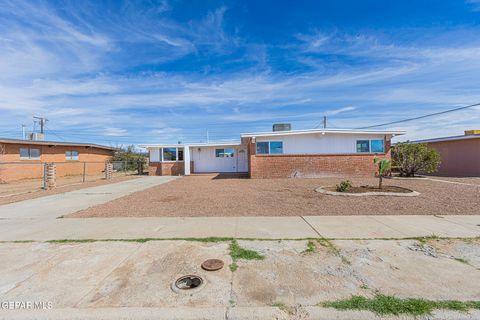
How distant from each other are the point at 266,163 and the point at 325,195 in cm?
708

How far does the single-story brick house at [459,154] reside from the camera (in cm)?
1594

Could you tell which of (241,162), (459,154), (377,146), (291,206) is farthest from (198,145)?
(459,154)

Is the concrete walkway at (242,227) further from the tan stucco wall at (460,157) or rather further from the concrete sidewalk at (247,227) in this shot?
the tan stucco wall at (460,157)

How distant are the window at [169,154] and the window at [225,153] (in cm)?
389

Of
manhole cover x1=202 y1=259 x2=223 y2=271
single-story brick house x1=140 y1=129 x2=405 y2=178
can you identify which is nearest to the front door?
single-story brick house x1=140 y1=129 x2=405 y2=178

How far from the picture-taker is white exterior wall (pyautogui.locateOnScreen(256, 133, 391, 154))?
626 inches

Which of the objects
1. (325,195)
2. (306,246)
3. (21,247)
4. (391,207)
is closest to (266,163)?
(325,195)

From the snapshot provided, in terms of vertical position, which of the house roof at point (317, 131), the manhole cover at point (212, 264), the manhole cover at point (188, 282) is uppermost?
the house roof at point (317, 131)

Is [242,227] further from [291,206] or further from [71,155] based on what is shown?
[71,155]

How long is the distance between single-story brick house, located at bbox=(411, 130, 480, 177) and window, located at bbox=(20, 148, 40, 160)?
110ft

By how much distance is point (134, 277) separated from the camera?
10.4ft

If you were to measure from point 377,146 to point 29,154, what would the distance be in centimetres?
2821

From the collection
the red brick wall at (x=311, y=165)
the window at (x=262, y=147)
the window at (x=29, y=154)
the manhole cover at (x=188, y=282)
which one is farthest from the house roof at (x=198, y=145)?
the manhole cover at (x=188, y=282)

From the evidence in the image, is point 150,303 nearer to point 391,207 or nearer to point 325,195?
point 391,207
